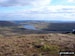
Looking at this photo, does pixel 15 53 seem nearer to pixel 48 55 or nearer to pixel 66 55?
pixel 48 55

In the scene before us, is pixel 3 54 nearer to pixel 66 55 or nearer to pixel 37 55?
pixel 37 55

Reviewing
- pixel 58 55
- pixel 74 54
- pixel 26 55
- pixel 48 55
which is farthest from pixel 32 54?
pixel 74 54

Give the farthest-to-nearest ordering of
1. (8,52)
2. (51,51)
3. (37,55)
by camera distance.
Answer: (51,51) < (8,52) < (37,55)

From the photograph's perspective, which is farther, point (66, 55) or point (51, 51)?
point (51, 51)

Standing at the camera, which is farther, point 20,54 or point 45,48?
point 45,48

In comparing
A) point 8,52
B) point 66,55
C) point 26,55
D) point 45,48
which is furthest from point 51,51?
point 8,52

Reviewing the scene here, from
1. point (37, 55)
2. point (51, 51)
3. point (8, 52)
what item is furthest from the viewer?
point (51, 51)

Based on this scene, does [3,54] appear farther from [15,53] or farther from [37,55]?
[37,55]

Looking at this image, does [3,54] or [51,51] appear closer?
[3,54]
